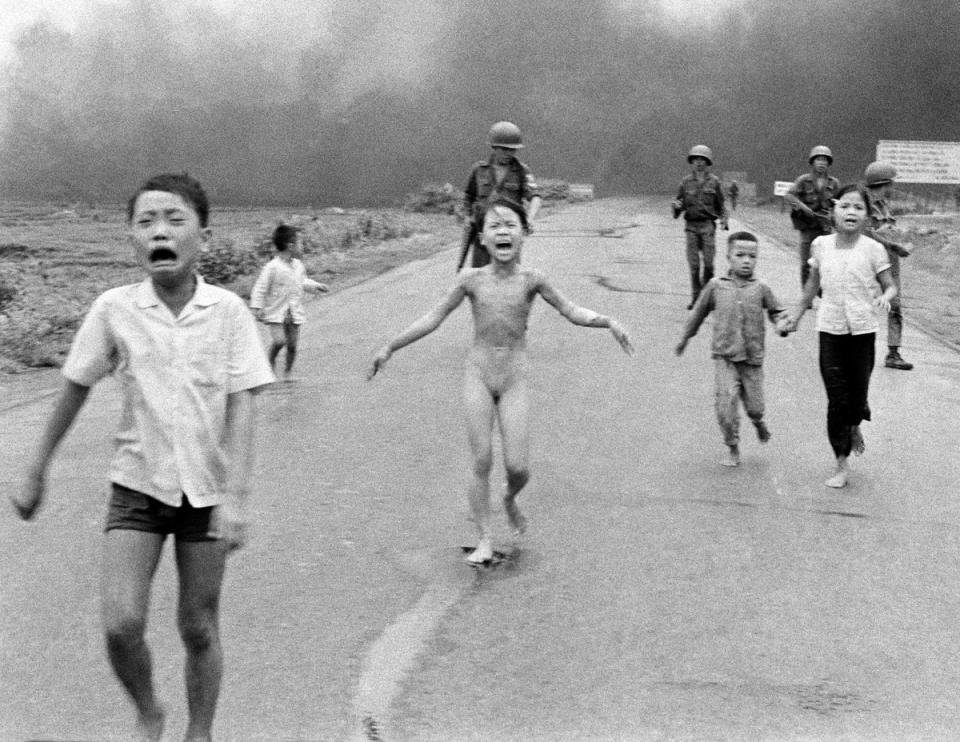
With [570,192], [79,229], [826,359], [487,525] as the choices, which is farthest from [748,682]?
[570,192]

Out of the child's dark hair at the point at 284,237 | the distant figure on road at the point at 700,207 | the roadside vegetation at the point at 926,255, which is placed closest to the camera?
the child's dark hair at the point at 284,237

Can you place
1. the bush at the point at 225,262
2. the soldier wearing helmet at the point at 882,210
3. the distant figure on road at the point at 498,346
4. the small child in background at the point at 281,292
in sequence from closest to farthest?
the distant figure on road at the point at 498,346 < the soldier wearing helmet at the point at 882,210 < the small child in background at the point at 281,292 < the bush at the point at 225,262

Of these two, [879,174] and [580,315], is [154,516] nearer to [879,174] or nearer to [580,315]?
[580,315]

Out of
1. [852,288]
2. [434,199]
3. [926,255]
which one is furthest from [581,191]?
[852,288]

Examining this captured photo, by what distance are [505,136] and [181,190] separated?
322 inches

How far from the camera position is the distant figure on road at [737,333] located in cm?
830

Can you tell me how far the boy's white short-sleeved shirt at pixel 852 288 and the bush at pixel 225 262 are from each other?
41.0ft

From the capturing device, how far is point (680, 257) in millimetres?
22812

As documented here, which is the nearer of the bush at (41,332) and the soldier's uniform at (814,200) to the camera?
the bush at (41,332)

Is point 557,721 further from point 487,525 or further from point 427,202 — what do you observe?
point 427,202

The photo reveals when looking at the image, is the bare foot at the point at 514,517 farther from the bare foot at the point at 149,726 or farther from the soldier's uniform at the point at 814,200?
the soldier's uniform at the point at 814,200

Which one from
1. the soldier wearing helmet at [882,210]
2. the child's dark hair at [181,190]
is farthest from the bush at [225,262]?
the child's dark hair at [181,190]

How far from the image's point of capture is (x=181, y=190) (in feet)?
13.2

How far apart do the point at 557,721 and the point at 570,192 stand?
1866 inches
